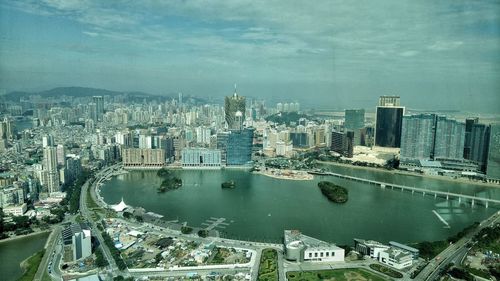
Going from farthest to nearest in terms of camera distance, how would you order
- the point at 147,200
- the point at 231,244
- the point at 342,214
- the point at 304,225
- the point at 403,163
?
1. the point at 403,163
2. the point at 147,200
3. the point at 342,214
4. the point at 304,225
5. the point at 231,244

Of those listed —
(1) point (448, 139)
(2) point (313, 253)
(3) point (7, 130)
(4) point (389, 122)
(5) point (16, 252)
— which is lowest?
(5) point (16, 252)

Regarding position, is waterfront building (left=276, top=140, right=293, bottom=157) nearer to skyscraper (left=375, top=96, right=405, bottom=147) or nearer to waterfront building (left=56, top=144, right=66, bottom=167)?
skyscraper (left=375, top=96, right=405, bottom=147)

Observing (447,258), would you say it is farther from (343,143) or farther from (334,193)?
A: (343,143)

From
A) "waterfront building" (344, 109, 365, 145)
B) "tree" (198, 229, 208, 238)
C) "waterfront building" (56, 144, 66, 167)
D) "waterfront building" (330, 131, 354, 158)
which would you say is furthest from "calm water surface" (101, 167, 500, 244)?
"waterfront building" (344, 109, 365, 145)

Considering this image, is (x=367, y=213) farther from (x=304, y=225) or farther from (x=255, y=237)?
(x=255, y=237)

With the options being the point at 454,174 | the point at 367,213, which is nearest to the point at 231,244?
the point at 367,213

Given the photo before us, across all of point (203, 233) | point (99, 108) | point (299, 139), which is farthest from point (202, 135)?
Result: point (203, 233)
